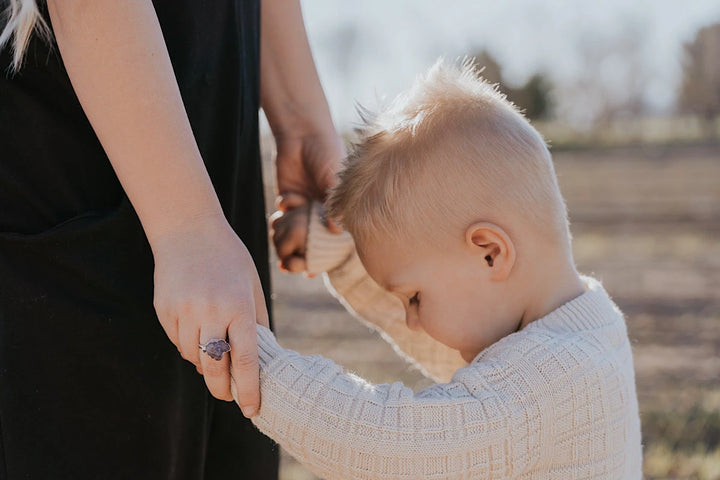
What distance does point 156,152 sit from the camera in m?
1.21

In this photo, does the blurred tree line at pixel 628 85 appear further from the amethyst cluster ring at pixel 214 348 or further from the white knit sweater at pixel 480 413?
the amethyst cluster ring at pixel 214 348

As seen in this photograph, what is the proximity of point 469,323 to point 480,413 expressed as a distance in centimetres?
24

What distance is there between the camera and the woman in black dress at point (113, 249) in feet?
3.95

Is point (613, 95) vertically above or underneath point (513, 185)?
underneath

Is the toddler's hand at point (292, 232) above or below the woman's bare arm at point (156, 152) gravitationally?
below

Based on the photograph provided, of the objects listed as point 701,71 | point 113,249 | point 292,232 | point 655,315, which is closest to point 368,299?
point 292,232

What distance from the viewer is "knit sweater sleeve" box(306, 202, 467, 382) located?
181cm

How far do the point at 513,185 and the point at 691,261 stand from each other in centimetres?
735

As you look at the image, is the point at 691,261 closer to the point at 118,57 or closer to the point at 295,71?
the point at 295,71

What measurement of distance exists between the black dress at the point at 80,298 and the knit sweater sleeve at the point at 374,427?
0.18m

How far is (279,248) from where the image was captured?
6.16 feet

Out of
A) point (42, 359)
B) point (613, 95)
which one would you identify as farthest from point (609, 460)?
point (613, 95)

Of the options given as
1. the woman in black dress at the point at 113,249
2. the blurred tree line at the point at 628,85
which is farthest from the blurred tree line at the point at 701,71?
the woman in black dress at the point at 113,249

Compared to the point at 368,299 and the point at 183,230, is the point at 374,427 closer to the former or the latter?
the point at 183,230
